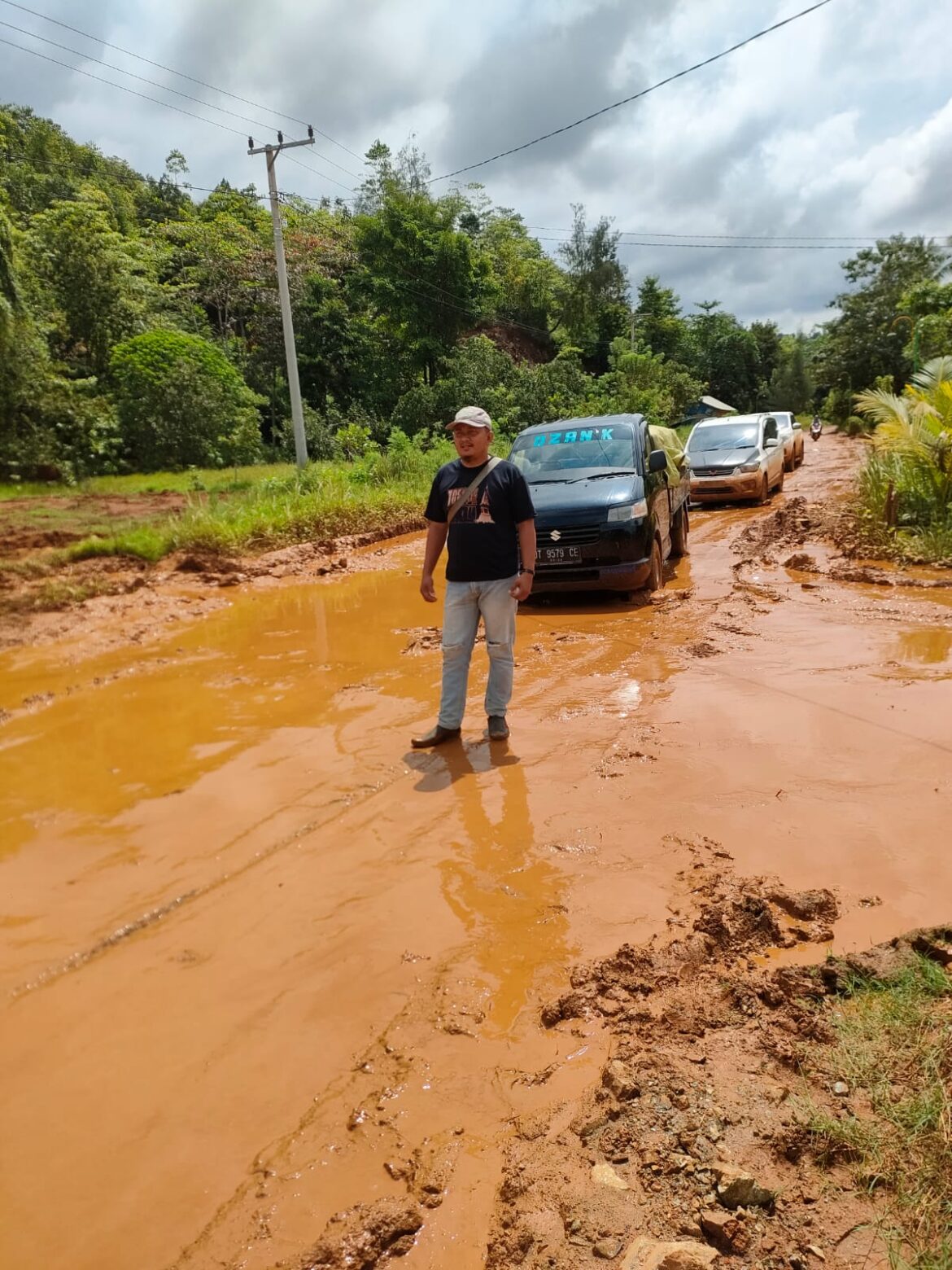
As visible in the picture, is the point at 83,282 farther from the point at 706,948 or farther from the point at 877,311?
the point at 877,311

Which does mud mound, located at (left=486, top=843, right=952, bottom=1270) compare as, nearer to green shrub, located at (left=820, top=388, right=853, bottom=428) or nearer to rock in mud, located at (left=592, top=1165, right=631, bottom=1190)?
rock in mud, located at (left=592, top=1165, right=631, bottom=1190)

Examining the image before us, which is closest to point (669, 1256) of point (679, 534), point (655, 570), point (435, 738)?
point (435, 738)

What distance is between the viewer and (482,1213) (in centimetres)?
183

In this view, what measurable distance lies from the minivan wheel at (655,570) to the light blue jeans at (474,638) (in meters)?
3.86

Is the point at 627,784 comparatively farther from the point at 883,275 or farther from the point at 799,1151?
the point at 883,275

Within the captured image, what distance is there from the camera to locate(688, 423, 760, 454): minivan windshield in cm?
1598

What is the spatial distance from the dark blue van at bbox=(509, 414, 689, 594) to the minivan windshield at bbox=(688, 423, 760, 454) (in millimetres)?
7200

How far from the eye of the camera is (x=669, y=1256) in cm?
155

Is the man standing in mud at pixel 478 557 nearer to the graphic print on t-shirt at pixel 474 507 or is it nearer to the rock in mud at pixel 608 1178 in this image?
the graphic print on t-shirt at pixel 474 507

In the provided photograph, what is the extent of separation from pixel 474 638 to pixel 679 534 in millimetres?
6806

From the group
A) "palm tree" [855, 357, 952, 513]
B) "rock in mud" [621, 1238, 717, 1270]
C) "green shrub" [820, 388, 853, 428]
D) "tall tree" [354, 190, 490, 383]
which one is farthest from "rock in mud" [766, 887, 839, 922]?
"green shrub" [820, 388, 853, 428]

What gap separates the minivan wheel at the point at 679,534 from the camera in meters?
10.6

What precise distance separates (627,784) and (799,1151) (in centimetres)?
234

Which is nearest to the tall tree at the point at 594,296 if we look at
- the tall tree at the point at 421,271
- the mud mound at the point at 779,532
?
the tall tree at the point at 421,271
